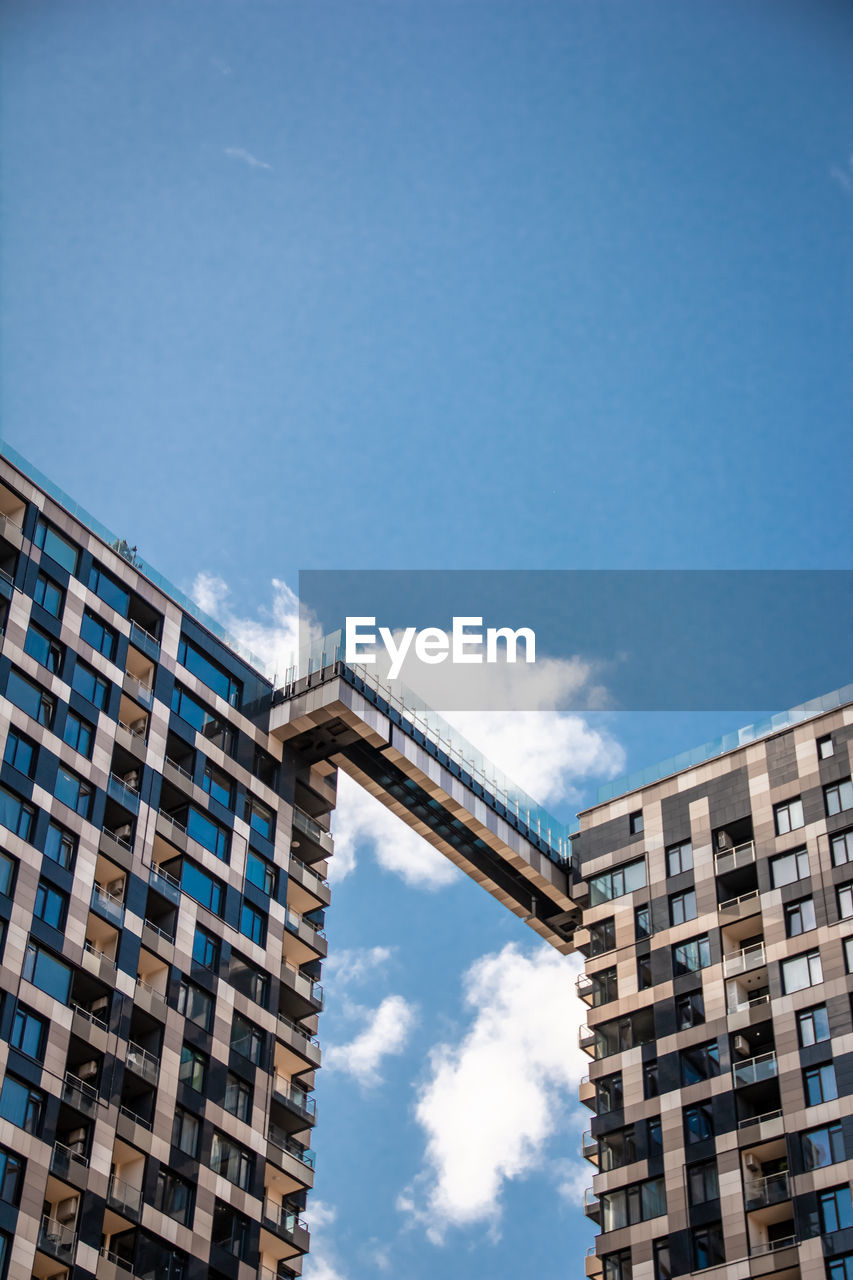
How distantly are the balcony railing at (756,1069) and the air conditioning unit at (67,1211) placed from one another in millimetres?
32489

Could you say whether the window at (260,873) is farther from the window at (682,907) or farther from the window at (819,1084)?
the window at (819,1084)

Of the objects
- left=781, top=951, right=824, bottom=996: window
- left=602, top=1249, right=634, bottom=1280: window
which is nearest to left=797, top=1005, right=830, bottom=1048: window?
left=781, top=951, right=824, bottom=996: window

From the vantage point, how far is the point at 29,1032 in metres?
79.2

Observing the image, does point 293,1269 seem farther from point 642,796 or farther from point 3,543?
point 3,543

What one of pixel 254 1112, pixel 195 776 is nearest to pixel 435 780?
pixel 195 776

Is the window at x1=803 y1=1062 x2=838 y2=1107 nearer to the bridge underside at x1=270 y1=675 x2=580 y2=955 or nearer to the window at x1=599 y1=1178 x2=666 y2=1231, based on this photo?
the window at x1=599 y1=1178 x2=666 y2=1231

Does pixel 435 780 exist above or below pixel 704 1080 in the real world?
above

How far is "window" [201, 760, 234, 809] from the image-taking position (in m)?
96.9

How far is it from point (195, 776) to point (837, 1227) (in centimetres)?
3857

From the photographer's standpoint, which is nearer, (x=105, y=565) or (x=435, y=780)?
(x=105, y=565)

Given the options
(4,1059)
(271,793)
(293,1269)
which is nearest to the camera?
(4,1059)

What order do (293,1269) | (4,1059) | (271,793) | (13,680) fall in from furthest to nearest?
(271,793) → (293,1269) → (13,680) → (4,1059)

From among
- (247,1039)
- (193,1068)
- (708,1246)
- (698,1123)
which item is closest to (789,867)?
(698,1123)

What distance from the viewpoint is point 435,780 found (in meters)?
103
